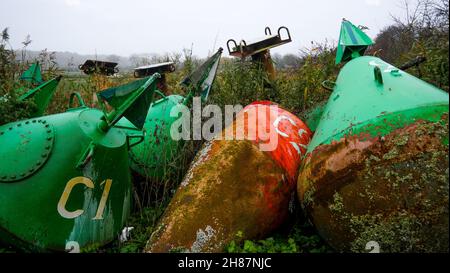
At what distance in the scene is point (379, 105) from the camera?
237 centimetres

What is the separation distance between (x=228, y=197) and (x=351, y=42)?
7.89ft

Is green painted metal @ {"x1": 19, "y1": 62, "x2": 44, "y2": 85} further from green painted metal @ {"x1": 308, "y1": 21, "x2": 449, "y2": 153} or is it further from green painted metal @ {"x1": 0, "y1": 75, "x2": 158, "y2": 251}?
green painted metal @ {"x1": 308, "y1": 21, "x2": 449, "y2": 153}

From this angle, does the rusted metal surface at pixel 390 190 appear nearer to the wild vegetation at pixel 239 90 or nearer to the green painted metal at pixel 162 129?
the wild vegetation at pixel 239 90

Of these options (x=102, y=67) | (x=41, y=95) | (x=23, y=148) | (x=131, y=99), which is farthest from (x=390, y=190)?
(x=102, y=67)

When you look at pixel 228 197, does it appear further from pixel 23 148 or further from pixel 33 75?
pixel 33 75

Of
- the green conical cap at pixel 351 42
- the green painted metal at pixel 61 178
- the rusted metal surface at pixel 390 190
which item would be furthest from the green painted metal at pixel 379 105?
the green painted metal at pixel 61 178

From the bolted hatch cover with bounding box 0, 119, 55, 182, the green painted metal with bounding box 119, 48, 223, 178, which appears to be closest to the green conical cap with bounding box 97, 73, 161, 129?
the bolted hatch cover with bounding box 0, 119, 55, 182

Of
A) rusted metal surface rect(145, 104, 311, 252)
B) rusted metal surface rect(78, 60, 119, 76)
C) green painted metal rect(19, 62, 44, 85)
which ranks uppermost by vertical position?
rusted metal surface rect(78, 60, 119, 76)

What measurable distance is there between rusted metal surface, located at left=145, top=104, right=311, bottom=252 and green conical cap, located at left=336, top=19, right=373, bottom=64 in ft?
5.29

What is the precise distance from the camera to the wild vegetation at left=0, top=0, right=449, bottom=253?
2.80 metres

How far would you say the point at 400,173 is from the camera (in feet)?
6.84

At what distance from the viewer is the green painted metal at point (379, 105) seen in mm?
2219

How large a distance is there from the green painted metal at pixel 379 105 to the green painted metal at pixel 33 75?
320 centimetres
